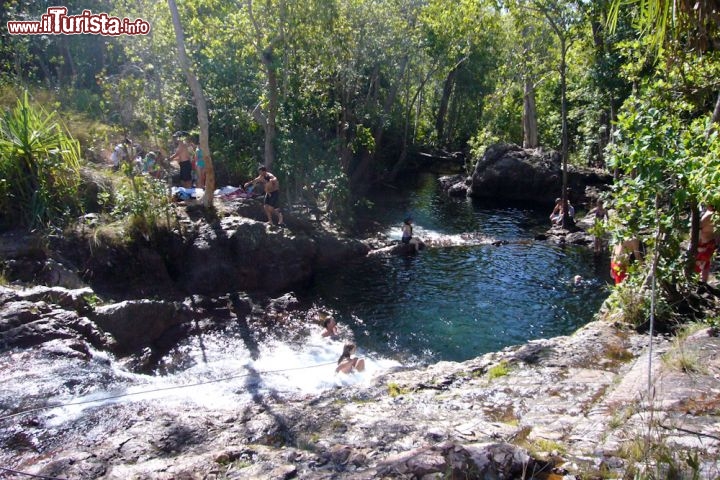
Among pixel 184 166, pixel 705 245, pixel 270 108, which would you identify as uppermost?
pixel 270 108

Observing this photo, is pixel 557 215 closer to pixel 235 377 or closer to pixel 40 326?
pixel 235 377

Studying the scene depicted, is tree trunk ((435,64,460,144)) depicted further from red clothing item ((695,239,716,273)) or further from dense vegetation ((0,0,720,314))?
red clothing item ((695,239,716,273))

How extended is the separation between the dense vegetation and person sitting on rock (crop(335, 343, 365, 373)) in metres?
4.77

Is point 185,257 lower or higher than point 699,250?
lower

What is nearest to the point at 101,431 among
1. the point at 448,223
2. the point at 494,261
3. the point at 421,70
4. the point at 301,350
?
the point at 301,350

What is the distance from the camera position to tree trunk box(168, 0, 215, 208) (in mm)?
12242

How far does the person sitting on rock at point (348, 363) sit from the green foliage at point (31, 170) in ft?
22.8

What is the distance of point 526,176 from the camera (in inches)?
1045

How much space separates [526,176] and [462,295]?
14.4m

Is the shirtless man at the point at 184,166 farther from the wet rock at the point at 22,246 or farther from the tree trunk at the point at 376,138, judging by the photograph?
the tree trunk at the point at 376,138

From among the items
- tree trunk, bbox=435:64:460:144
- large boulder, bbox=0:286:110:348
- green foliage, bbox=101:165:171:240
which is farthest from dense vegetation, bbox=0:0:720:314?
tree trunk, bbox=435:64:460:144

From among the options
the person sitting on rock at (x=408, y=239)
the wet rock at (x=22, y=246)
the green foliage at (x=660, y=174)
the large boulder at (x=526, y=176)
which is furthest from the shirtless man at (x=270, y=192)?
the large boulder at (x=526, y=176)

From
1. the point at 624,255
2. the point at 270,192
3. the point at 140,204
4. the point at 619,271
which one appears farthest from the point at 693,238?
the point at 140,204

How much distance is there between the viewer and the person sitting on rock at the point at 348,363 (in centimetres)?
977
